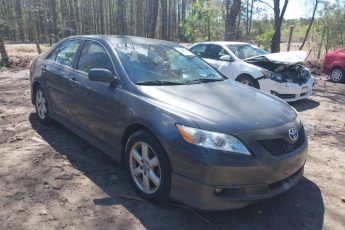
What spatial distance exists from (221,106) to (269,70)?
17.5 feet

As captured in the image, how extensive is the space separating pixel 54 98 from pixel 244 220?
11.0ft

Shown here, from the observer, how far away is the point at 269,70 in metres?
8.51

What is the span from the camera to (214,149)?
305cm

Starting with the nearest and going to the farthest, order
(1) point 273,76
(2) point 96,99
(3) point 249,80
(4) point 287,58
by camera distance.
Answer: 1. (2) point 96,99
2. (1) point 273,76
3. (4) point 287,58
4. (3) point 249,80

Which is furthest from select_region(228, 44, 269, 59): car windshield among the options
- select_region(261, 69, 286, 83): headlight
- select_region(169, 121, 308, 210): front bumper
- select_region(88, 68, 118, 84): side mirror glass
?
select_region(169, 121, 308, 210): front bumper

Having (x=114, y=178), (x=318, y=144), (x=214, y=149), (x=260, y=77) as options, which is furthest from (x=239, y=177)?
(x=260, y=77)

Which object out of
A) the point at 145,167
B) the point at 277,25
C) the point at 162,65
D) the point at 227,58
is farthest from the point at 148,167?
the point at 277,25

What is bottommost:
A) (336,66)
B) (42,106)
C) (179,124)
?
(336,66)

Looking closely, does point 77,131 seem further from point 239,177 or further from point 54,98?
point 239,177

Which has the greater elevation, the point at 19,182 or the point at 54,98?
the point at 54,98

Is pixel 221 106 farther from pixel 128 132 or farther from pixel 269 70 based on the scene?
pixel 269 70

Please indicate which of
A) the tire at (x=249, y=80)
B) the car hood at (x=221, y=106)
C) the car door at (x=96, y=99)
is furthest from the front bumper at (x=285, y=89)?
the car door at (x=96, y=99)

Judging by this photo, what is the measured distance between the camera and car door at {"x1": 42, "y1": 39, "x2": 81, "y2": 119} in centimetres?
492

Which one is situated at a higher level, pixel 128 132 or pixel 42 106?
pixel 128 132
